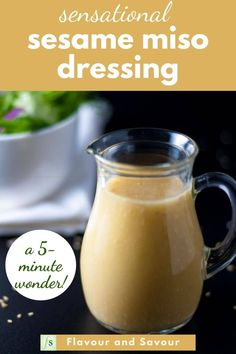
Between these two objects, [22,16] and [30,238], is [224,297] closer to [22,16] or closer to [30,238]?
[30,238]

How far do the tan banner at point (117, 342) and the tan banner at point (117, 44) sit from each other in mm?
329

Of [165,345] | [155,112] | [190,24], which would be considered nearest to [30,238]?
[165,345]

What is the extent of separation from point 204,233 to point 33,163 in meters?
0.33

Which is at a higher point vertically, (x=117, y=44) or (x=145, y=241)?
(x=117, y=44)

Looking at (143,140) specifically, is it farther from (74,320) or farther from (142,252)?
(74,320)

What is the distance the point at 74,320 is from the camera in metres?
0.91

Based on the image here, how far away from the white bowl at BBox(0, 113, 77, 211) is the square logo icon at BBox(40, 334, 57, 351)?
0.38m

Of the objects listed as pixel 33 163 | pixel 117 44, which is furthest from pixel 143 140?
pixel 33 163

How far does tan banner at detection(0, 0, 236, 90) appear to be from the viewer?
880 mm

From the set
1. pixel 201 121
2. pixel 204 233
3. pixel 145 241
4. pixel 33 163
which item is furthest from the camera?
pixel 201 121

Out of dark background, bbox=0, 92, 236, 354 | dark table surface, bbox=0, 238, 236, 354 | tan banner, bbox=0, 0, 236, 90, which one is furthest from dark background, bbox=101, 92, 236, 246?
tan banner, bbox=0, 0, 236, 90

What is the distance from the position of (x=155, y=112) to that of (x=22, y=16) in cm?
78

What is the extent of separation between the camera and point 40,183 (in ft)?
4.08

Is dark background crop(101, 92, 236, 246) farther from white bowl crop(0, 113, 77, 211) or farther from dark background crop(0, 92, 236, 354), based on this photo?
white bowl crop(0, 113, 77, 211)
